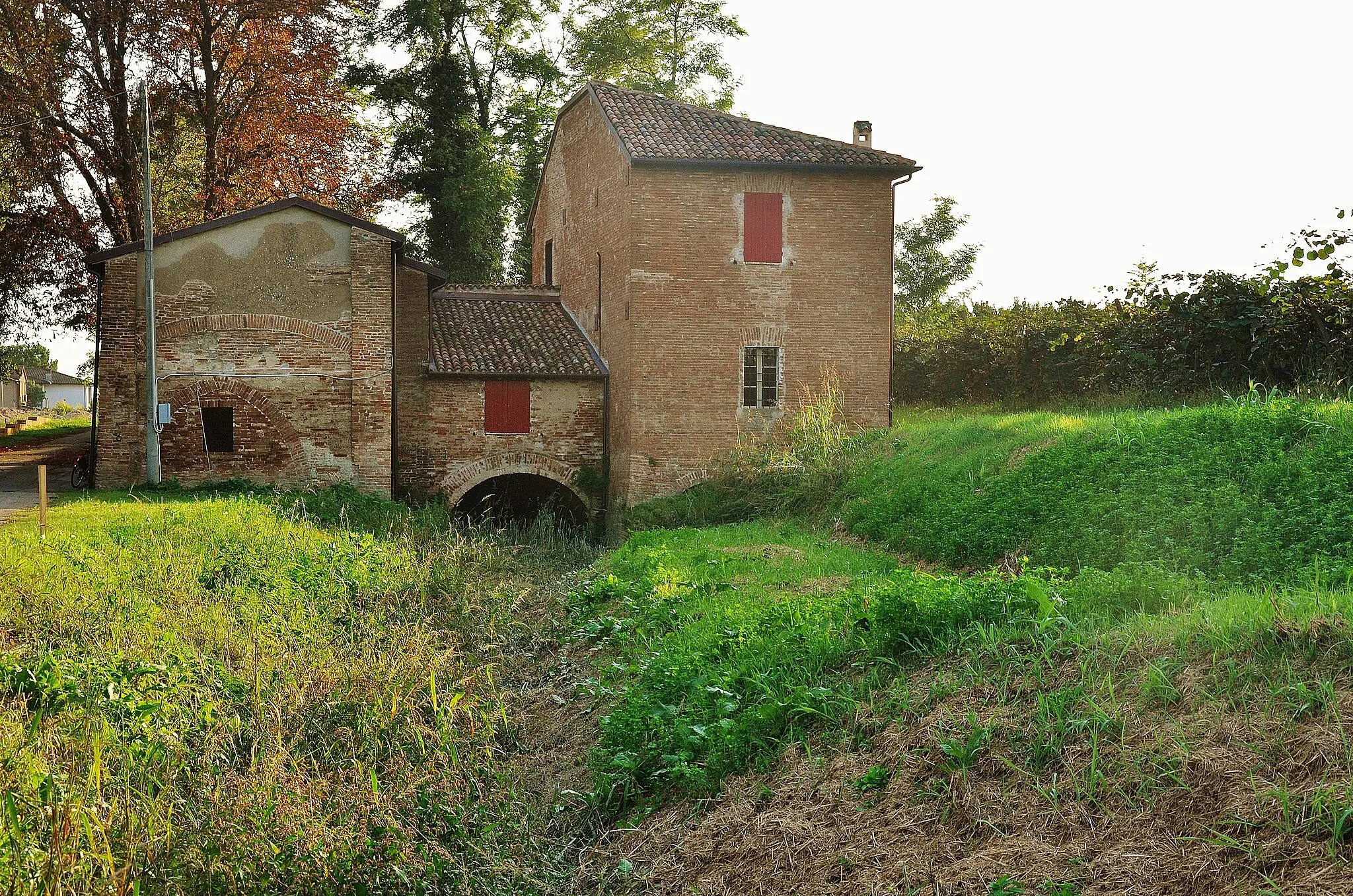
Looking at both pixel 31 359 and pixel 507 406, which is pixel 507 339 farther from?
pixel 31 359

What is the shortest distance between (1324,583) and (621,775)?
15.0 feet

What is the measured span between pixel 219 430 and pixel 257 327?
202 cm

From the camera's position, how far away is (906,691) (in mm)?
6207

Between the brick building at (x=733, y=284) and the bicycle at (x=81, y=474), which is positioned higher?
the brick building at (x=733, y=284)

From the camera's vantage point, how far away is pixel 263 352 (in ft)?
65.4

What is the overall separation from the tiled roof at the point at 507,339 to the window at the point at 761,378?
2987 millimetres

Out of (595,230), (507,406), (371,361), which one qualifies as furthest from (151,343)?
(595,230)

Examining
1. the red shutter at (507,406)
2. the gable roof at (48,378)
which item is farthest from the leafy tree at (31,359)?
the red shutter at (507,406)

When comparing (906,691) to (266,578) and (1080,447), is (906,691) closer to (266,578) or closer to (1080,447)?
(1080,447)

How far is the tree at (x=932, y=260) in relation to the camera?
37.6m

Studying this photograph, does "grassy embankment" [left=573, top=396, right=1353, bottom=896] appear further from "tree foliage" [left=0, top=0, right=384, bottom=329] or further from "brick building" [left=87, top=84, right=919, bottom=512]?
"tree foliage" [left=0, top=0, right=384, bottom=329]

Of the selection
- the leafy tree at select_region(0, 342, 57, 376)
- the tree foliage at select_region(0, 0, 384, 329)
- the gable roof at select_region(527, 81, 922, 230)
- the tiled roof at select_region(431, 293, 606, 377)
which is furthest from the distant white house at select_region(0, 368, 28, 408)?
the gable roof at select_region(527, 81, 922, 230)

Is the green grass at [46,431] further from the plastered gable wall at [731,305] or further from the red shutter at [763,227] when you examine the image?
the red shutter at [763,227]

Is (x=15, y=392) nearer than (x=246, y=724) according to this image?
No
